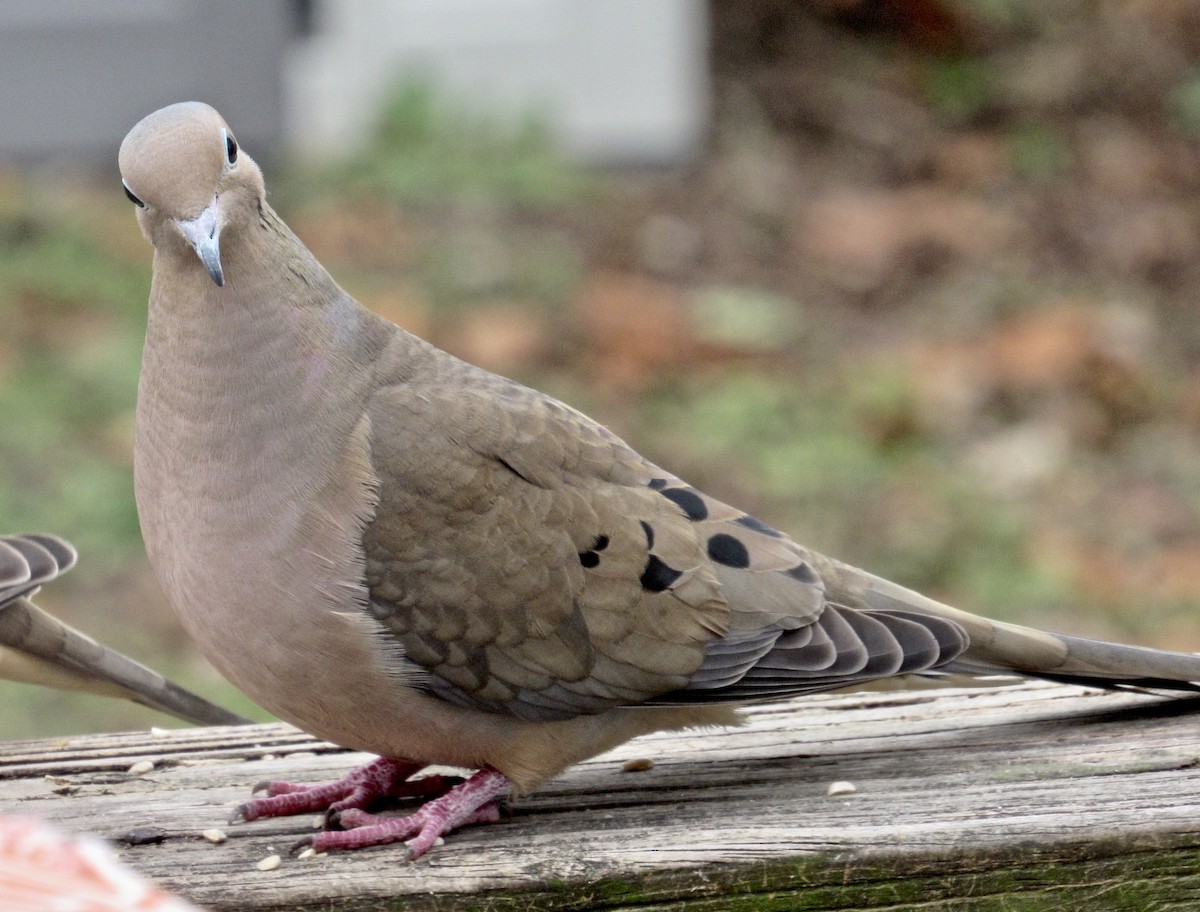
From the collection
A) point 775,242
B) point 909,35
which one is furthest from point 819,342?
point 909,35

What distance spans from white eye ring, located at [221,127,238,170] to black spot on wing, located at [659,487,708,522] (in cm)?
94

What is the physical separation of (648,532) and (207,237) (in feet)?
2.98

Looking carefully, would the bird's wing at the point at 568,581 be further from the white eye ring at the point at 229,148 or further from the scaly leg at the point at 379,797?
the white eye ring at the point at 229,148

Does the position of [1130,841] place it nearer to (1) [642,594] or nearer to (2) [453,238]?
(1) [642,594]

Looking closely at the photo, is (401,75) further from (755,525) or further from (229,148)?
(229,148)

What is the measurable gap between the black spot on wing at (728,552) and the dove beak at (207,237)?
0.99 m

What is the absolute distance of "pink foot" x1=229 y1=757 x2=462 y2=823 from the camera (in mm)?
2809

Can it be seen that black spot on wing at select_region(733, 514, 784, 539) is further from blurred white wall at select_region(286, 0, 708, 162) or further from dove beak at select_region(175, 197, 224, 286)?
blurred white wall at select_region(286, 0, 708, 162)

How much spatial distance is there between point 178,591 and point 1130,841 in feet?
5.12

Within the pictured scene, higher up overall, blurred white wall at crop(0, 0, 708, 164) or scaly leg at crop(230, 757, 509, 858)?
blurred white wall at crop(0, 0, 708, 164)

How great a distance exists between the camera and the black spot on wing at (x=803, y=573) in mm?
3016

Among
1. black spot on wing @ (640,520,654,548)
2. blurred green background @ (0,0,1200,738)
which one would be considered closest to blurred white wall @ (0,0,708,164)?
blurred green background @ (0,0,1200,738)

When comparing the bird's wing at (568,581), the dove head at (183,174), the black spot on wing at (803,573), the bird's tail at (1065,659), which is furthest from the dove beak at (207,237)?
the bird's tail at (1065,659)

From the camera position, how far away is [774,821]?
8.71ft
